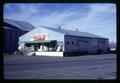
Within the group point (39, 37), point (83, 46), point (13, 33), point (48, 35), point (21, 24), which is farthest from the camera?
point (21, 24)

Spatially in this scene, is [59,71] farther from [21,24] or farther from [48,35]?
[21,24]

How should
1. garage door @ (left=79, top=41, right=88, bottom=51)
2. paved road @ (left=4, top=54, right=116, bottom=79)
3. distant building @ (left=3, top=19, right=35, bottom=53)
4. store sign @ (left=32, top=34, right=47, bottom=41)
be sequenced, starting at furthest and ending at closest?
1. garage door @ (left=79, top=41, right=88, bottom=51)
2. distant building @ (left=3, top=19, right=35, bottom=53)
3. store sign @ (left=32, top=34, right=47, bottom=41)
4. paved road @ (left=4, top=54, right=116, bottom=79)

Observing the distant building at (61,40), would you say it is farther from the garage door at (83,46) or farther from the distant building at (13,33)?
the distant building at (13,33)

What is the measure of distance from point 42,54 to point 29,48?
2523 mm

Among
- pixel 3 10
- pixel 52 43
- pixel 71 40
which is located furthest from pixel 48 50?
pixel 3 10

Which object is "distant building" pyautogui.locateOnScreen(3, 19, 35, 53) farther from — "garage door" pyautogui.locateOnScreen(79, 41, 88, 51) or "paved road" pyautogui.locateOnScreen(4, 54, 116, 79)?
"paved road" pyautogui.locateOnScreen(4, 54, 116, 79)

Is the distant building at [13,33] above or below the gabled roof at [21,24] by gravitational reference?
below

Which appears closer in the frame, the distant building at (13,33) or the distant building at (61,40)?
the distant building at (61,40)

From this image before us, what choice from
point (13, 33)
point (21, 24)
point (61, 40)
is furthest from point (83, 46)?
point (21, 24)

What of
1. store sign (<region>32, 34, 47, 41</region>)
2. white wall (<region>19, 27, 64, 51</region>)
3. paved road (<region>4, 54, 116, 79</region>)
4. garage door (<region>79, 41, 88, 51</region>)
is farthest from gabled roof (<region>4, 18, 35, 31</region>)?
paved road (<region>4, 54, 116, 79</region>)

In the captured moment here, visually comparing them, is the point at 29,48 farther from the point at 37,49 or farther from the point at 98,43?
the point at 98,43

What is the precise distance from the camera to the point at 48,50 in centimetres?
2359

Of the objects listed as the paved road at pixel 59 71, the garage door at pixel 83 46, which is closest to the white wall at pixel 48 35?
the garage door at pixel 83 46

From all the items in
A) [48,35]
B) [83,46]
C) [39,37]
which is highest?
[48,35]
